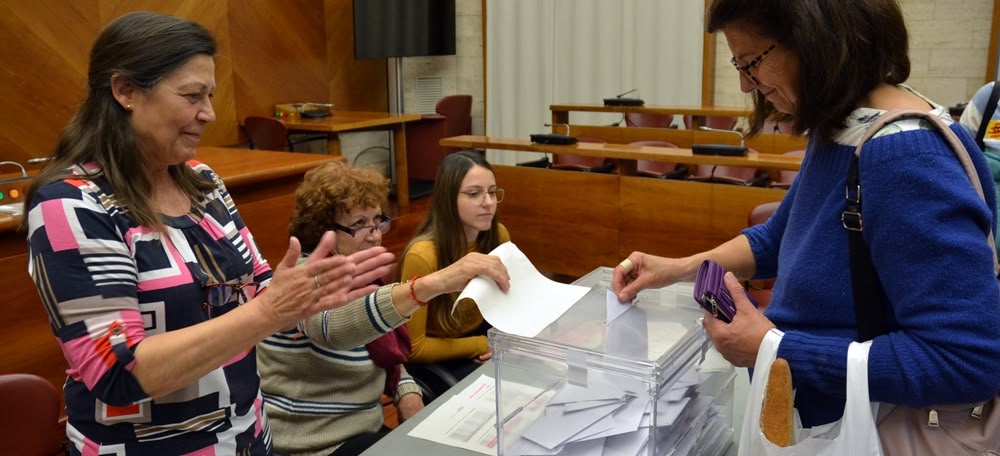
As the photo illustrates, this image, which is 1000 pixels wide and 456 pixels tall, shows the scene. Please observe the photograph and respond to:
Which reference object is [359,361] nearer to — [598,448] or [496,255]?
[496,255]

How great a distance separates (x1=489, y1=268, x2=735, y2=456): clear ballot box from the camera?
1.22 m

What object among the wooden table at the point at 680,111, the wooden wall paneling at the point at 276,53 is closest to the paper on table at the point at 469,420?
the wooden table at the point at 680,111

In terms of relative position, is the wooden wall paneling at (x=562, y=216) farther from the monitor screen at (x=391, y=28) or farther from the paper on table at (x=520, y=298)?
the monitor screen at (x=391, y=28)

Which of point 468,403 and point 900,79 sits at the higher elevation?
point 900,79

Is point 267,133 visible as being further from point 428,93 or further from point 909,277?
point 909,277

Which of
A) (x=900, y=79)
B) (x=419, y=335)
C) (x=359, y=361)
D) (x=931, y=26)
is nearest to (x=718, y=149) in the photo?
(x=419, y=335)

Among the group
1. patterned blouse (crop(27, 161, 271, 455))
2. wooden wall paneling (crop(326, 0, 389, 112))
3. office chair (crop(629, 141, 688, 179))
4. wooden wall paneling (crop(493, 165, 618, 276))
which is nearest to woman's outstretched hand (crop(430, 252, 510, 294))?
patterned blouse (crop(27, 161, 271, 455))

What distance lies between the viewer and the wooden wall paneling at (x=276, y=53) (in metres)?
6.90

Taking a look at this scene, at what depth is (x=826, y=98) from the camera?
41.5 inches

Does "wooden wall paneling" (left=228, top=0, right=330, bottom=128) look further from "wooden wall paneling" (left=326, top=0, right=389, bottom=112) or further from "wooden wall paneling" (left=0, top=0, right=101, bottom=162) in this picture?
"wooden wall paneling" (left=0, top=0, right=101, bottom=162)

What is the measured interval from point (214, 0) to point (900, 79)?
254 inches

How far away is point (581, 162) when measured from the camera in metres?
5.29

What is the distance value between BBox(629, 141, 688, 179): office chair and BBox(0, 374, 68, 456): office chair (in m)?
3.42

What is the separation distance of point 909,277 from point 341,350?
1.30 meters
